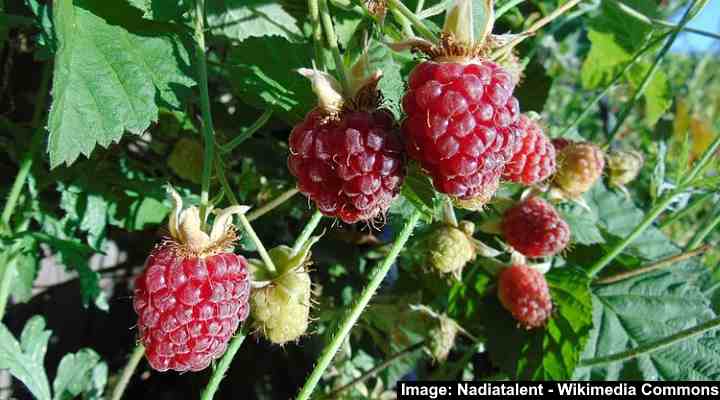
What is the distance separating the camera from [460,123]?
66cm

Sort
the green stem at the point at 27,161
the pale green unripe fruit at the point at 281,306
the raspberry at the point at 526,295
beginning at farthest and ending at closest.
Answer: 1. the raspberry at the point at 526,295
2. the green stem at the point at 27,161
3. the pale green unripe fruit at the point at 281,306

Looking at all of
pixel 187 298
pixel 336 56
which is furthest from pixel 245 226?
pixel 336 56

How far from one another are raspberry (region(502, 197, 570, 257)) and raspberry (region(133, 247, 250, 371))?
619 millimetres

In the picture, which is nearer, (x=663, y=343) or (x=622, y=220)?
(x=663, y=343)

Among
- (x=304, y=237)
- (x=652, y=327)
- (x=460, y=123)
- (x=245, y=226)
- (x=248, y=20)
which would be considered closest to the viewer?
(x=460, y=123)

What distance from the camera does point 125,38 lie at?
0.94m

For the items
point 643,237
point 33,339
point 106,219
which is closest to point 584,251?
point 643,237

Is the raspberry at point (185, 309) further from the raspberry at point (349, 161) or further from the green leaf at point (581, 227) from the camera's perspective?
the green leaf at point (581, 227)

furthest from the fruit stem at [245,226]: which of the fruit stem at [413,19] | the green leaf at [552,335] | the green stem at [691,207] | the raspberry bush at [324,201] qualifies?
the green stem at [691,207]

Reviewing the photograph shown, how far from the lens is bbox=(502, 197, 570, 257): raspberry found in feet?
3.80

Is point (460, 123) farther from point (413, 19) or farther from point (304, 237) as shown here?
point (304, 237)

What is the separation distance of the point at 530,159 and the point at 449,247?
28 cm

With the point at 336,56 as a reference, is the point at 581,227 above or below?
below

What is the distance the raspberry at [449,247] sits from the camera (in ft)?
3.79
